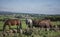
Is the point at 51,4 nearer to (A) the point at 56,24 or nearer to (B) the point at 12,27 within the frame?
(A) the point at 56,24

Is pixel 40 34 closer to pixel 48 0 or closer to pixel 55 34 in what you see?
pixel 55 34

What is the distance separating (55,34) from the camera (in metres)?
1.67

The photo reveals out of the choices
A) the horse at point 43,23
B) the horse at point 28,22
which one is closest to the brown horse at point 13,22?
the horse at point 28,22

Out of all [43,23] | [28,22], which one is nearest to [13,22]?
[28,22]

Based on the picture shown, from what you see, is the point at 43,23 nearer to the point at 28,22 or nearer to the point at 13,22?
the point at 28,22

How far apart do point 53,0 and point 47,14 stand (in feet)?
0.68

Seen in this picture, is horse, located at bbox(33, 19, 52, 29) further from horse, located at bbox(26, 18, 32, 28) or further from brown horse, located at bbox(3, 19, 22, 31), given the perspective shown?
brown horse, located at bbox(3, 19, 22, 31)

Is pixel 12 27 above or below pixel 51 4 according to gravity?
below

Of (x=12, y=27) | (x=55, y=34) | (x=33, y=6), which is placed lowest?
(x=55, y=34)

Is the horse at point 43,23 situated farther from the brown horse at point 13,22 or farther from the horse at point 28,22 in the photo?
the brown horse at point 13,22

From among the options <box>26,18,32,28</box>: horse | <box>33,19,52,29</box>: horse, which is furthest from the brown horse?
<box>33,19,52,29</box>: horse

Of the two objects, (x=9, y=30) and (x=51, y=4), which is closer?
(x=9, y=30)

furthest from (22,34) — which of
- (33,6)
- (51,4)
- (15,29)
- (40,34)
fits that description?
(51,4)

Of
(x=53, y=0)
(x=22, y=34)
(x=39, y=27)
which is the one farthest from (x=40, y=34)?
(x=53, y=0)
